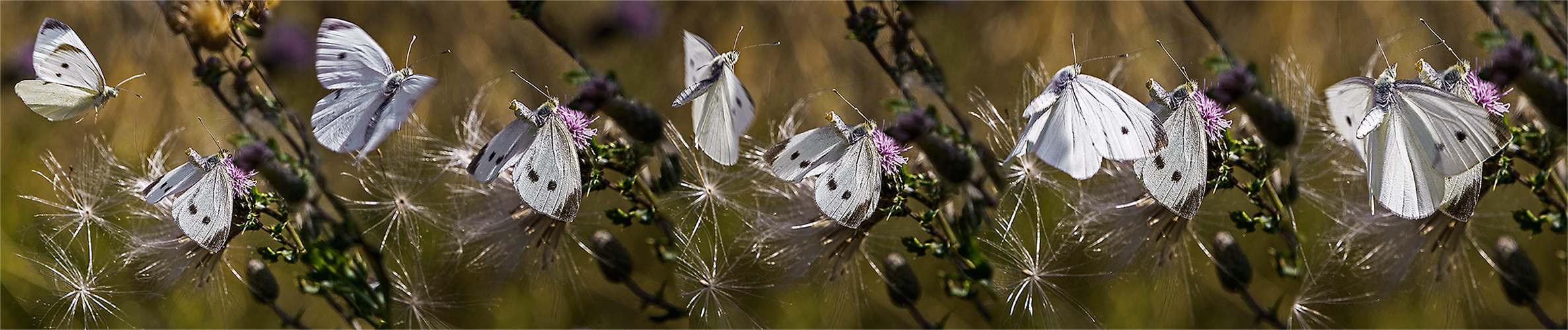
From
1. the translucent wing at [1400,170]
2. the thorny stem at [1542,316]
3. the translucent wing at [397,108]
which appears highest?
the translucent wing at [397,108]

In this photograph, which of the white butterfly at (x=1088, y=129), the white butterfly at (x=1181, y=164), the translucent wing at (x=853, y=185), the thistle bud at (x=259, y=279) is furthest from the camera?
the thistle bud at (x=259, y=279)

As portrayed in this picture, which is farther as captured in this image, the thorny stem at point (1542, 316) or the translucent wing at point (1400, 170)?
the thorny stem at point (1542, 316)

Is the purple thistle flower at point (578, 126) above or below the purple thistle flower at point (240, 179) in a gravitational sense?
below

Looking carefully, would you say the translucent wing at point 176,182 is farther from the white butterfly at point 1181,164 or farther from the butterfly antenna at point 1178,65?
the butterfly antenna at point 1178,65

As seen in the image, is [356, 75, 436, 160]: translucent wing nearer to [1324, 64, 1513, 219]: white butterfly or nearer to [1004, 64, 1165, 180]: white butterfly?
[1004, 64, 1165, 180]: white butterfly

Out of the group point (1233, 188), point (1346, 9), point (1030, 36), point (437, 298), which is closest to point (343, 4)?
point (437, 298)

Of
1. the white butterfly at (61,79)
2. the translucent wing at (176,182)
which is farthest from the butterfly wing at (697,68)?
the white butterfly at (61,79)

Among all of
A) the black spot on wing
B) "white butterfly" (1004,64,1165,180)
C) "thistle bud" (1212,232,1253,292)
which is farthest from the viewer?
the black spot on wing

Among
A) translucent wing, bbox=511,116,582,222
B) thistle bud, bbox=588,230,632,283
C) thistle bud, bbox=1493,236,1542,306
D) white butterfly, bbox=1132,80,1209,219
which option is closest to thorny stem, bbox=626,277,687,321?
thistle bud, bbox=588,230,632,283
